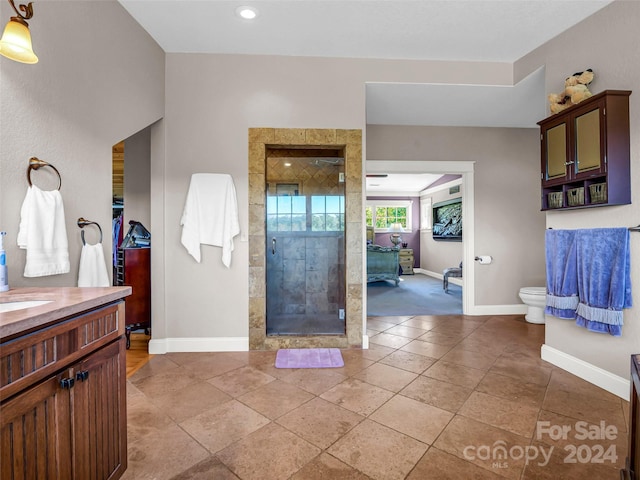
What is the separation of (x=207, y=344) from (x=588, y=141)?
3.62m

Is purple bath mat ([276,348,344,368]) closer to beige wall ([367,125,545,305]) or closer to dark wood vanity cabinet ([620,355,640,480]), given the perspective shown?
dark wood vanity cabinet ([620,355,640,480])

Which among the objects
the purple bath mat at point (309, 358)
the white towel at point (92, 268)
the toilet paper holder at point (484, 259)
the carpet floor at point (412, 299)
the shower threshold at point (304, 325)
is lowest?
the purple bath mat at point (309, 358)

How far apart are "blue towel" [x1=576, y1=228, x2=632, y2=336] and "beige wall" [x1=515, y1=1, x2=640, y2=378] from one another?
7 centimetres

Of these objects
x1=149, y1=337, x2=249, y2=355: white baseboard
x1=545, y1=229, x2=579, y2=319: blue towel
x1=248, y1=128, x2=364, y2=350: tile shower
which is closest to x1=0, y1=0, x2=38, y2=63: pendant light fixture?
x1=248, y1=128, x2=364, y2=350: tile shower

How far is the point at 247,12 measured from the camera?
Answer: 2.39 m

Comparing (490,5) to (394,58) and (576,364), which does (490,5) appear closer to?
(394,58)

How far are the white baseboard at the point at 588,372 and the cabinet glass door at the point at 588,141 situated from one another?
1.51 metres

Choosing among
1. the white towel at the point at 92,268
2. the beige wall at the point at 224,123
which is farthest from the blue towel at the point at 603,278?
the white towel at the point at 92,268

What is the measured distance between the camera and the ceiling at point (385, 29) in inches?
92.3

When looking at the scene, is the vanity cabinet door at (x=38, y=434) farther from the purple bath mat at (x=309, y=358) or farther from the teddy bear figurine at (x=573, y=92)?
the teddy bear figurine at (x=573, y=92)

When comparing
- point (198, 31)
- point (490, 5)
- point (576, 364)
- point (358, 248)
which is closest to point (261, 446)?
point (358, 248)

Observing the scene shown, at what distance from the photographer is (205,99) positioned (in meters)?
2.99

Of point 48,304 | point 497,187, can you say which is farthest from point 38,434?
point 497,187

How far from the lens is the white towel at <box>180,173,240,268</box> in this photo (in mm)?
2919
